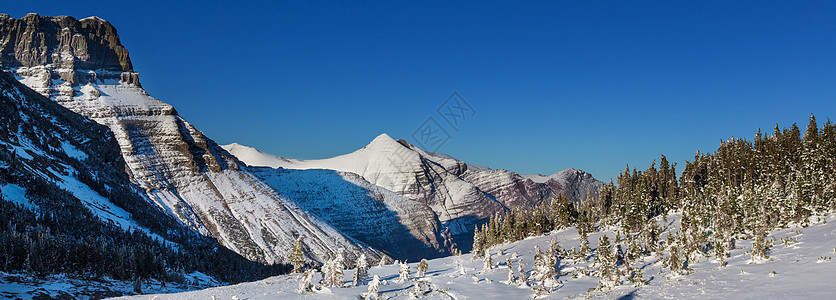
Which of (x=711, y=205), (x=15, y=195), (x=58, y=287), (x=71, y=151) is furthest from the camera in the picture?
(x=71, y=151)

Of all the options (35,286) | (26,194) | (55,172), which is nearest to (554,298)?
(35,286)

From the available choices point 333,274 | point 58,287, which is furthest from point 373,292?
point 58,287

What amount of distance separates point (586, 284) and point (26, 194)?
421 ft

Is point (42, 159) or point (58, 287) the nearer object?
point (58, 287)

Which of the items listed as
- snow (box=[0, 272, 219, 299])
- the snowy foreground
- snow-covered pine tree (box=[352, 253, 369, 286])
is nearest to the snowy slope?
snow (box=[0, 272, 219, 299])

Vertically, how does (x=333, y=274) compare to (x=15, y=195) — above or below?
below

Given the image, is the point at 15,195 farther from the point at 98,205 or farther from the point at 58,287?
the point at 58,287

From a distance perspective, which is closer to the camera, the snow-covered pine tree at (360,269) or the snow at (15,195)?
the snow-covered pine tree at (360,269)

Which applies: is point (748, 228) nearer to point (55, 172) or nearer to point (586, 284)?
point (586, 284)

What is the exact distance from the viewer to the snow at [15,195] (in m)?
117

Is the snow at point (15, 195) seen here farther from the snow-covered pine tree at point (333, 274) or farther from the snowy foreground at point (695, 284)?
the snow-covered pine tree at point (333, 274)


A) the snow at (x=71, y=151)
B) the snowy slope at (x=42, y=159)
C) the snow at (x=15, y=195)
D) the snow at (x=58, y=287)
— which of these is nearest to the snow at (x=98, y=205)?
the snowy slope at (x=42, y=159)

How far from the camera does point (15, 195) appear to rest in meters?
120

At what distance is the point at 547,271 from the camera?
49125 millimetres
